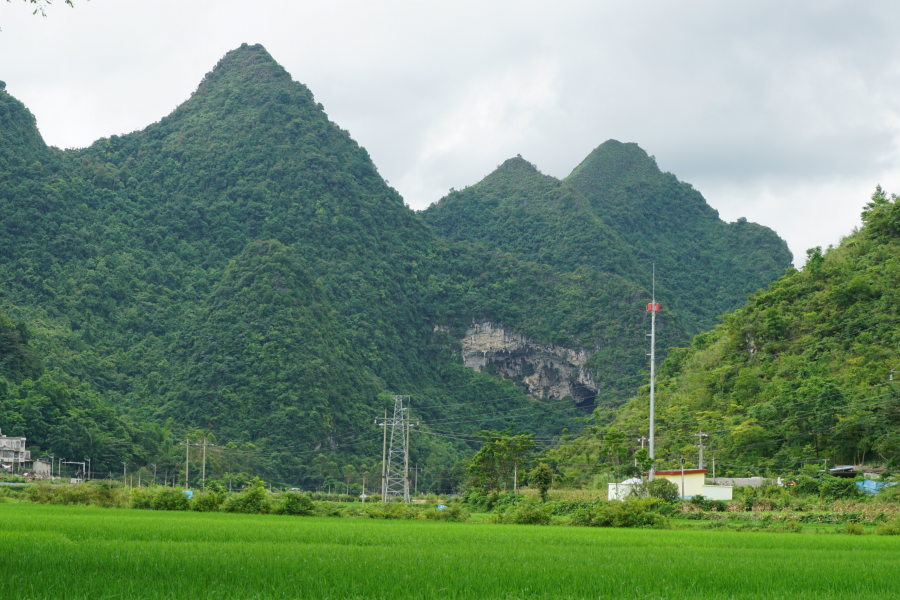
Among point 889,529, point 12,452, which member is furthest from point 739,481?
point 12,452

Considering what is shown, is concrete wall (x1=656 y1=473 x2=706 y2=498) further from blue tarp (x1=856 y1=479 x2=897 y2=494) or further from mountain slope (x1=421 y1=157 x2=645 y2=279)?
mountain slope (x1=421 y1=157 x2=645 y2=279)

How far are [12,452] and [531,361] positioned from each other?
3463 inches

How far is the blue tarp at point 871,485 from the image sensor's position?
31.5 metres

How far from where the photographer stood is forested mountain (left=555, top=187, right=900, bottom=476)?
3909 centimetres

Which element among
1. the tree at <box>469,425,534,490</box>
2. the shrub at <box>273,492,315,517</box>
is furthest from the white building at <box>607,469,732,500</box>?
the shrub at <box>273,492,315,517</box>

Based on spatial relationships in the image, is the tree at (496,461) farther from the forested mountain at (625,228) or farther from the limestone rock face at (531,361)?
the forested mountain at (625,228)

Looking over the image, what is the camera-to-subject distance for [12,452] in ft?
188

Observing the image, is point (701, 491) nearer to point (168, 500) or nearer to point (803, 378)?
point (803, 378)

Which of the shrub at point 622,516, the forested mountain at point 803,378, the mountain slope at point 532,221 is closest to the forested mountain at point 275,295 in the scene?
the mountain slope at point 532,221

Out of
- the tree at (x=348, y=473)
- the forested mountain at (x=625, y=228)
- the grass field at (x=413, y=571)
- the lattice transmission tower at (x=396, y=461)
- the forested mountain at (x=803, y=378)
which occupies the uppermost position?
the forested mountain at (x=625, y=228)

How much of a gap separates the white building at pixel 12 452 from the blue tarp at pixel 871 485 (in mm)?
53785

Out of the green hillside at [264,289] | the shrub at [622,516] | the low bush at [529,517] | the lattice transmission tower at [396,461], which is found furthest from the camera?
the green hillside at [264,289]

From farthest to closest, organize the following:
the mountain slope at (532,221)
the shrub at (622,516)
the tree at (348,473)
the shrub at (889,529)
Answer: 1. the mountain slope at (532,221)
2. the tree at (348,473)
3. the shrub at (622,516)
4. the shrub at (889,529)

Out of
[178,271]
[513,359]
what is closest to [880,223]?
[513,359]
